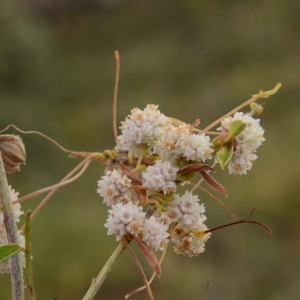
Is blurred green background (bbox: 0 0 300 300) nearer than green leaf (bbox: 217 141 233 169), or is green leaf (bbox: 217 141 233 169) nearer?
green leaf (bbox: 217 141 233 169)

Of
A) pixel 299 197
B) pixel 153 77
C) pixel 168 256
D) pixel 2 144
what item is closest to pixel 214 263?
pixel 168 256

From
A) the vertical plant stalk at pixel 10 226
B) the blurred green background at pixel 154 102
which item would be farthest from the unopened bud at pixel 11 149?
the blurred green background at pixel 154 102

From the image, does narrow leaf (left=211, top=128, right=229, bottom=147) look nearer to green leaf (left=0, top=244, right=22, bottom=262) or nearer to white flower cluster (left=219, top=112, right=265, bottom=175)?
white flower cluster (left=219, top=112, right=265, bottom=175)

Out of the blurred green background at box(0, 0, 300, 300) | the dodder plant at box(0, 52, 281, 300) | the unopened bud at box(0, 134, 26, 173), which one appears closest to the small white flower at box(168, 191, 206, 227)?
the dodder plant at box(0, 52, 281, 300)

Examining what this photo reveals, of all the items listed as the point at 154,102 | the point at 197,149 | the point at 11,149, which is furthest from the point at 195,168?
the point at 154,102

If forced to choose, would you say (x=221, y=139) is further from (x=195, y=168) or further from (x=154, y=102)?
(x=154, y=102)
